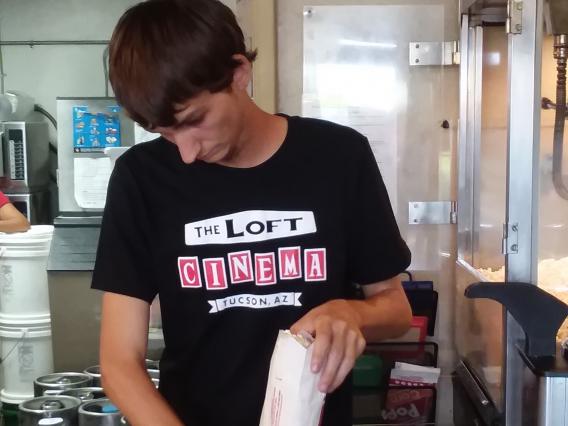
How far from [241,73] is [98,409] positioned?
179 centimetres

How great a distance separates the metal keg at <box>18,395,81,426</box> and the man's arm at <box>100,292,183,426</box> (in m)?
1.57

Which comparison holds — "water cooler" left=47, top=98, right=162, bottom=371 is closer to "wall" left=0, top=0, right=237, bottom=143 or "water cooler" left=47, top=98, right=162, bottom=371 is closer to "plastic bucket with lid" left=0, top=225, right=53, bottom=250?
"plastic bucket with lid" left=0, top=225, right=53, bottom=250

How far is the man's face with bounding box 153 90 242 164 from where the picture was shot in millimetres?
967

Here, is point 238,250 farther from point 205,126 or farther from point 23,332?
point 23,332

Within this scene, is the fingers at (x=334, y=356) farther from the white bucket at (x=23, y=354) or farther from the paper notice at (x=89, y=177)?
the white bucket at (x=23, y=354)

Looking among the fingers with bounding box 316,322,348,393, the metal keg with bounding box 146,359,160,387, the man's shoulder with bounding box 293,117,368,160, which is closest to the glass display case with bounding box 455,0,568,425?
the man's shoulder with bounding box 293,117,368,160

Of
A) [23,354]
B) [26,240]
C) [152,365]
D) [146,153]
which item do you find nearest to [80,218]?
[26,240]

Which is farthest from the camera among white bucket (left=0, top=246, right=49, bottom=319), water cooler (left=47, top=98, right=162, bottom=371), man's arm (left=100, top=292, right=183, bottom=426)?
white bucket (left=0, top=246, right=49, bottom=319)

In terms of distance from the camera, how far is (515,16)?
186cm

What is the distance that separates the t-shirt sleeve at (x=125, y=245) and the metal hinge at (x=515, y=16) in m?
1.12

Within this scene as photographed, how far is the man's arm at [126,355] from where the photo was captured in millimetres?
1046

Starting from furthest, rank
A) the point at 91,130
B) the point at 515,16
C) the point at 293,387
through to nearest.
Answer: the point at 91,130, the point at 515,16, the point at 293,387

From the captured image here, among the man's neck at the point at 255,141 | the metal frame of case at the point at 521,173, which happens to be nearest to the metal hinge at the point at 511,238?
the metal frame of case at the point at 521,173

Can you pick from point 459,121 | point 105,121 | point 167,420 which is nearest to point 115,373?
point 167,420
